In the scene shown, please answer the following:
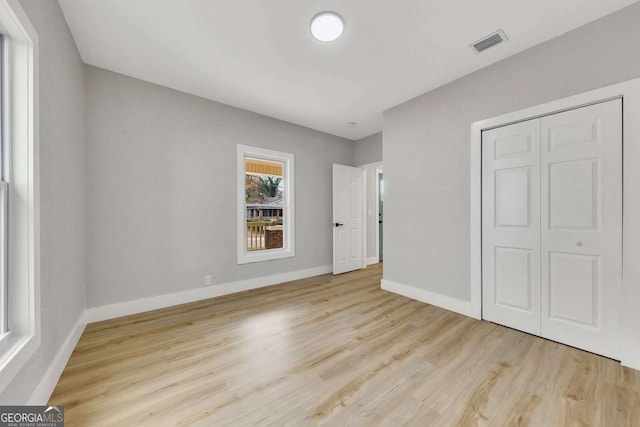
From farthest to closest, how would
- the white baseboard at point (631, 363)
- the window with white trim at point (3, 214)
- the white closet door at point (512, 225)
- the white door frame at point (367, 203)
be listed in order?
the white door frame at point (367, 203), the white closet door at point (512, 225), the white baseboard at point (631, 363), the window with white trim at point (3, 214)

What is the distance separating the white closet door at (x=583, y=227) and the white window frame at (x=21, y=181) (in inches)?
144

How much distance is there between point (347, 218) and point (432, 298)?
7.12 feet

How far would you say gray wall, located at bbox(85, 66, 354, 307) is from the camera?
2.57 m

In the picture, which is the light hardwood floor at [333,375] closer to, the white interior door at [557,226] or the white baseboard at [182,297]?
the white baseboard at [182,297]

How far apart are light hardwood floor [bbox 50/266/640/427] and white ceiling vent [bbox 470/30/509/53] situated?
2669 millimetres

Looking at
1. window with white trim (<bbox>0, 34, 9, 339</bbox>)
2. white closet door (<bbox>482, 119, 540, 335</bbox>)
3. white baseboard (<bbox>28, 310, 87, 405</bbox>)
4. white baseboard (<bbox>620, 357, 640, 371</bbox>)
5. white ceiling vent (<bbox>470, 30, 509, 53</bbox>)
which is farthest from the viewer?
white closet door (<bbox>482, 119, 540, 335</bbox>)

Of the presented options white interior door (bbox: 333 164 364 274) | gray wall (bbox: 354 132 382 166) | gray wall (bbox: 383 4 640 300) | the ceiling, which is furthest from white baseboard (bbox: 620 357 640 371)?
gray wall (bbox: 354 132 382 166)

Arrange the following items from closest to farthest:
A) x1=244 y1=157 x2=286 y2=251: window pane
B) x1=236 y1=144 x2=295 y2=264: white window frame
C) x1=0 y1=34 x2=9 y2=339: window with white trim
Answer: x1=0 y1=34 x2=9 y2=339: window with white trim → x1=236 y1=144 x2=295 y2=264: white window frame → x1=244 y1=157 x2=286 y2=251: window pane

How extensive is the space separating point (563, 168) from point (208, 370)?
3.31m

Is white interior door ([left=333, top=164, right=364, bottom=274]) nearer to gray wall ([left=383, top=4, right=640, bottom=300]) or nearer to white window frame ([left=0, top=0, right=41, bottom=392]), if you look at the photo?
gray wall ([left=383, top=4, right=640, bottom=300])

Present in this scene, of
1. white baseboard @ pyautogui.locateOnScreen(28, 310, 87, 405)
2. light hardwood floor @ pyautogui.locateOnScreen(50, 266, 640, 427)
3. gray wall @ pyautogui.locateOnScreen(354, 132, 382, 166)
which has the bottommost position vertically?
light hardwood floor @ pyautogui.locateOnScreen(50, 266, 640, 427)

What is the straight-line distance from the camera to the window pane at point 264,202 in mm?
3986

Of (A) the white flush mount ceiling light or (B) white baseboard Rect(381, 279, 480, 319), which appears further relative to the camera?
(B) white baseboard Rect(381, 279, 480, 319)

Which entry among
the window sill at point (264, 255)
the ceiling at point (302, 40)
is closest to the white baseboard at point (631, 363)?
the ceiling at point (302, 40)
